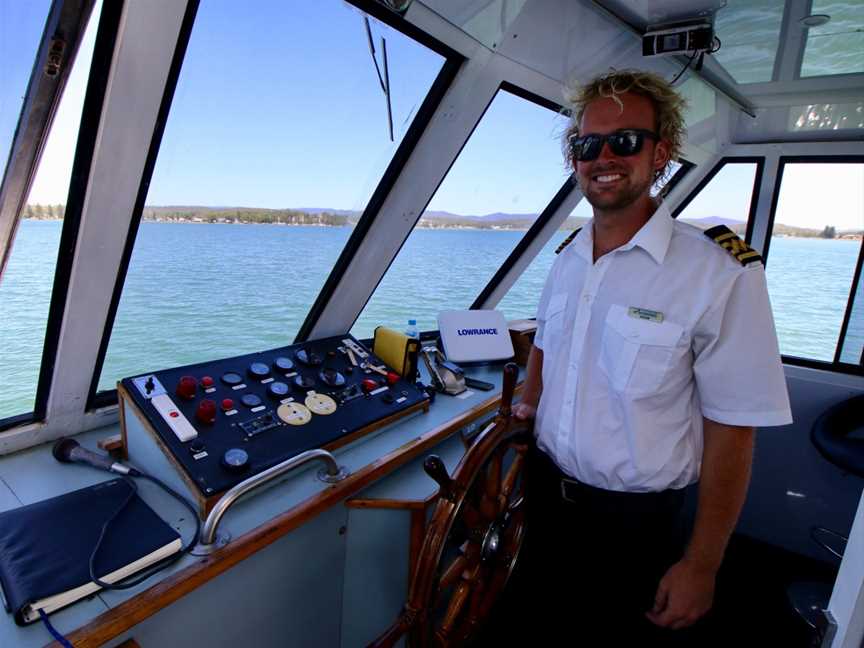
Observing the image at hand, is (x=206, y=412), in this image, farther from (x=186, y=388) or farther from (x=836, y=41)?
(x=836, y=41)

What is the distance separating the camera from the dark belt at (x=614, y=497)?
41.6 inches

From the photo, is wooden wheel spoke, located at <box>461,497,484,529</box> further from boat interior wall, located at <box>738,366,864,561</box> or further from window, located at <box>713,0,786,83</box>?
boat interior wall, located at <box>738,366,864,561</box>

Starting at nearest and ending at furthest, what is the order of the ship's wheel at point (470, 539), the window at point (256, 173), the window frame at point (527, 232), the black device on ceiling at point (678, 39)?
1. the ship's wheel at point (470, 539)
2. the window at point (256, 173)
3. the black device on ceiling at point (678, 39)
4. the window frame at point (527, 232)

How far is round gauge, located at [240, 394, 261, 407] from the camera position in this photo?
1303mm

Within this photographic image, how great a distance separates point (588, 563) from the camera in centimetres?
116

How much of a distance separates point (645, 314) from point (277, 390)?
100cm

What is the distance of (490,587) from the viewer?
1.14 m

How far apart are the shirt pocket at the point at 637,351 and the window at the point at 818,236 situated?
221 centimetres

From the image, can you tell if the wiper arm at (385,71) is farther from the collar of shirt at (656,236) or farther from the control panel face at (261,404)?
the collar of shirt at (656,236)

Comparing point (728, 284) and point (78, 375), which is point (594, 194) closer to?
point (728, 284)

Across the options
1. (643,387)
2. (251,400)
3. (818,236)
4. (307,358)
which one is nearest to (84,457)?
(251,400)

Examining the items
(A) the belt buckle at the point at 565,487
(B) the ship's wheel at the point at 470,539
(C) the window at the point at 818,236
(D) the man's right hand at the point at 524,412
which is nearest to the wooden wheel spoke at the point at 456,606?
(B) the ship's wheel at the point at 470,539

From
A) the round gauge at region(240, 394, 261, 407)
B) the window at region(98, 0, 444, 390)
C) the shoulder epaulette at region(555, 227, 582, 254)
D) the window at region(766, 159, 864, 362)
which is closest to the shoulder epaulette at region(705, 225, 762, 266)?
the shoulder epaulette at region(555, 227, 582, 254)

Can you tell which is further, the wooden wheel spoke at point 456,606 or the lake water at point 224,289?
the lake water at point 224,289
